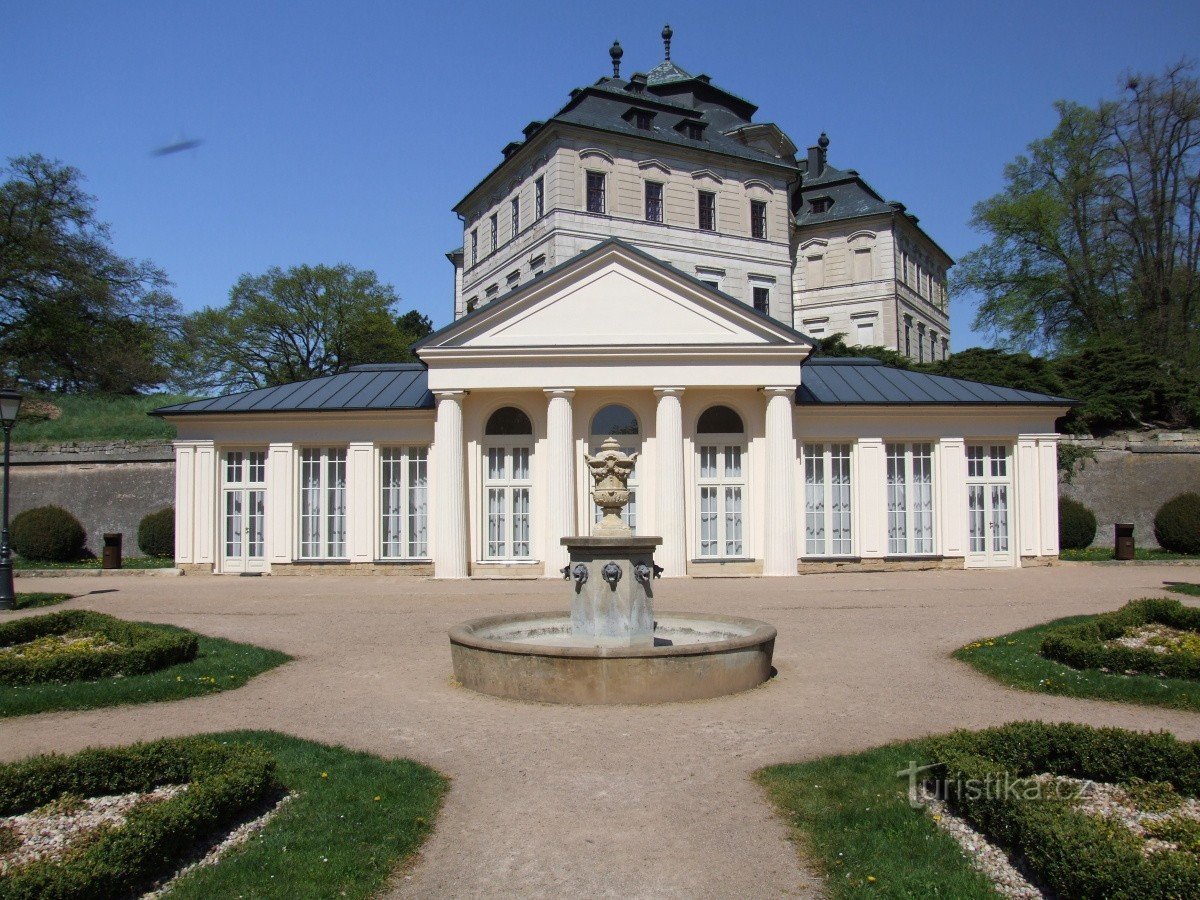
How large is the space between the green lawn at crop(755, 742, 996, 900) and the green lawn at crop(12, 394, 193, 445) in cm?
3363

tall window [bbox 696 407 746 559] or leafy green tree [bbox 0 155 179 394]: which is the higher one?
leafy green tree [bbox 0 155 179 394]

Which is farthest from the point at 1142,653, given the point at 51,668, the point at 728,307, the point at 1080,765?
Answer: the point at 728,307

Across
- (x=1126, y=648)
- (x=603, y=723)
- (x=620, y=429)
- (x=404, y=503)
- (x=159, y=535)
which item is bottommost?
(x=603, y=723)

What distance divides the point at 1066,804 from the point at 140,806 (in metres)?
6.00

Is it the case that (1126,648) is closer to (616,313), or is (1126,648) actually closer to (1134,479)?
(616,313)

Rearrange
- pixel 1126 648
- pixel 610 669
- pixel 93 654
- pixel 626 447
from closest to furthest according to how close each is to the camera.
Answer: pixel 610 669
pixel 1126 648
pixel 93 654
pixel 626 447

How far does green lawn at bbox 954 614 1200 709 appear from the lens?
9.70 m

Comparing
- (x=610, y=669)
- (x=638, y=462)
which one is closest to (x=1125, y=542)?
(x=638, y=462)

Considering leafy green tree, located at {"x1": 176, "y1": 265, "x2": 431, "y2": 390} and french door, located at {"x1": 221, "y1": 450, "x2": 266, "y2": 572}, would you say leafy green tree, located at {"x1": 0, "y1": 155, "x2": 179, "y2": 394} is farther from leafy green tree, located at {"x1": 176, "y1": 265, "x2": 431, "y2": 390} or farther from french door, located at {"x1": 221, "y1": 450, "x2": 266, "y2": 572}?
french door, located at {"x1": 221, "y1": 450, "x2": 266, "y2": 572}

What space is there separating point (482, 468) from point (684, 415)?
5881 millimetres

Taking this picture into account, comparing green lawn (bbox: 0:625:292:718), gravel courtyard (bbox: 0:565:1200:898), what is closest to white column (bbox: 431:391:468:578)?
gravel courtyard (bbox: 0:565:1200:898)

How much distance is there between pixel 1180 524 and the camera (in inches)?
1115

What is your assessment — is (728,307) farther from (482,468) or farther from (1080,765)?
(1080,765)

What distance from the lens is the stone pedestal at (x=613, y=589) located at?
429 inches
